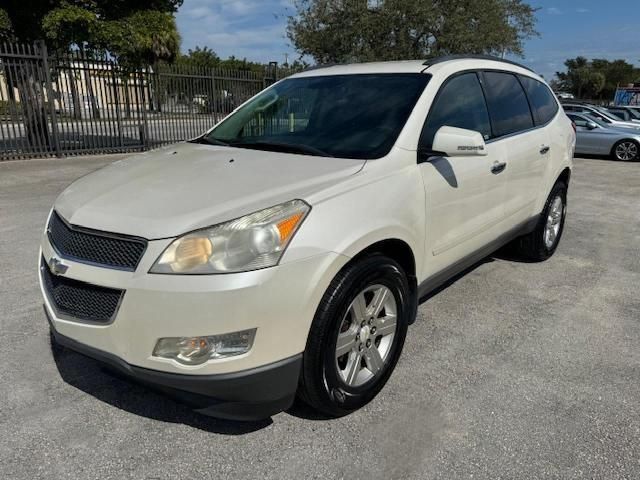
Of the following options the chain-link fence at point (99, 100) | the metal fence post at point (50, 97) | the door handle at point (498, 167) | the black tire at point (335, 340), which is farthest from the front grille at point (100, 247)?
the metal fence post at point (50, 97)

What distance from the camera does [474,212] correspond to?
3551mm

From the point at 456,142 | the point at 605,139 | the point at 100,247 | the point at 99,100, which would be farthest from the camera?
the point at 605,139

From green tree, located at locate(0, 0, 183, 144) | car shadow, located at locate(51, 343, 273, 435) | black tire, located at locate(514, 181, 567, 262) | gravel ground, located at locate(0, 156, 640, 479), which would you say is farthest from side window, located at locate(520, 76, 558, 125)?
green tree, located at locate(0, 0, 183, 144)

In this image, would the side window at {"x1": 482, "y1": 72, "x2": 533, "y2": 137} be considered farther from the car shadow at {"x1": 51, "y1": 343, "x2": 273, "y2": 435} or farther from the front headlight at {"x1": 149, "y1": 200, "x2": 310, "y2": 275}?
the car shadow at {"x1": 51, "y1": 343, "x2": 273, "y2": 435}

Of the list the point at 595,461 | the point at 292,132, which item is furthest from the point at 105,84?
the point at 595,461

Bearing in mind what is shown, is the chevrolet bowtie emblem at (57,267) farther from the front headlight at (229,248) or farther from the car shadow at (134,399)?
the front headlight at (229,248)

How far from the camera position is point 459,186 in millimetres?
3291

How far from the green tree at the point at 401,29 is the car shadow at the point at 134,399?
20.1 metres

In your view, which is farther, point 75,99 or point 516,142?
point 75,99

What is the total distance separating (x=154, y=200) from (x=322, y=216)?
30.7 inches

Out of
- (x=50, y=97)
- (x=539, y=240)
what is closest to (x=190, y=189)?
(x=539, y=240)

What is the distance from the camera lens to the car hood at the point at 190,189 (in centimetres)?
221

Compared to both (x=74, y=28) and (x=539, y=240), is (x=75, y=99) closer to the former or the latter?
(x=74, y=28)

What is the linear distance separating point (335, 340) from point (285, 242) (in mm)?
564
